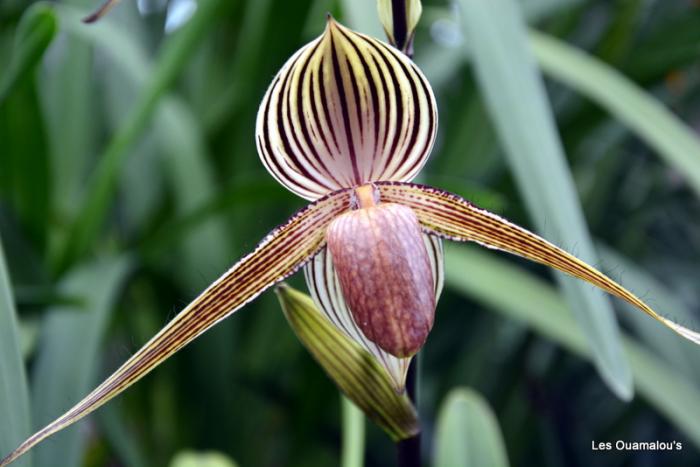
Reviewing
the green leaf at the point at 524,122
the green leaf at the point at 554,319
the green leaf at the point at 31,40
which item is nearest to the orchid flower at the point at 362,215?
the green leaf at the point at 524,122

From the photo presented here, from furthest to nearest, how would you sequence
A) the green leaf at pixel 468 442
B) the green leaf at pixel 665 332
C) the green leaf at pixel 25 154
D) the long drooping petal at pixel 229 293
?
the green leaf at pixel 665 332
the green leaf at pixel 25 154
the green leaf at pixel 468 442
the long drooping petal at pixel 229 293

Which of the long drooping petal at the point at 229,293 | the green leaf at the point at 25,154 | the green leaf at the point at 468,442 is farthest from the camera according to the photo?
the green leaf at the point at 25,154

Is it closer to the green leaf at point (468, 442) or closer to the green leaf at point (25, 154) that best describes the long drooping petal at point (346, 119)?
the green leaf at point (468, 442)

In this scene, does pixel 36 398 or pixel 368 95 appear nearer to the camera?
pixel 368 95

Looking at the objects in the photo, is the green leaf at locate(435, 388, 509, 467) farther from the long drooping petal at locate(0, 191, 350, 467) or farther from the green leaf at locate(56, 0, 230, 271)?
the green leaf at locate(56, 0, 230, 271)

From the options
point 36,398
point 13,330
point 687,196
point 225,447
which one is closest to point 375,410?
point 13,330

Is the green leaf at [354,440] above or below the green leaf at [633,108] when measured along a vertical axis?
below

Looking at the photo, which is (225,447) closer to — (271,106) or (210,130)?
(210,130)
